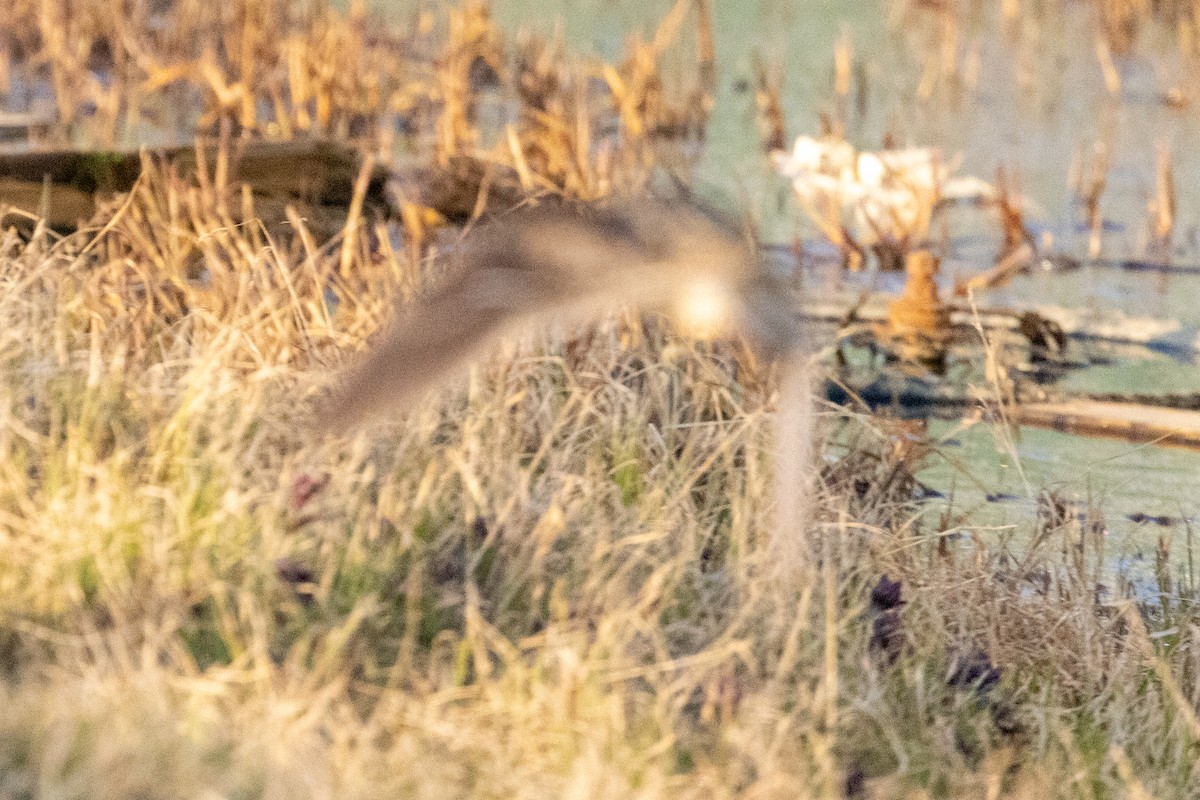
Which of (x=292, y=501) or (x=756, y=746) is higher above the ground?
(x=292, y=501)

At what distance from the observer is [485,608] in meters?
2.66

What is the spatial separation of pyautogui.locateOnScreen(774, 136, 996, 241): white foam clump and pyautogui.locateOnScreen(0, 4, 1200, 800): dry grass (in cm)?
319

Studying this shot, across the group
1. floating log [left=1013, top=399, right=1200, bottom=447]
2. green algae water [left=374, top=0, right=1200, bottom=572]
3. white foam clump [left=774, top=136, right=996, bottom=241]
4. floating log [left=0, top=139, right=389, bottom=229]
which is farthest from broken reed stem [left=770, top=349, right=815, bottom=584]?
white foam clump [left=774, top=136, right=996, bottom=241]

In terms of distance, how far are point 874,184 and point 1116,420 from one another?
7.24 ft

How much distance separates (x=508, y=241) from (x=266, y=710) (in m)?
0.83

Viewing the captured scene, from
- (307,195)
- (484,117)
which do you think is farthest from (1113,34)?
(307,195)

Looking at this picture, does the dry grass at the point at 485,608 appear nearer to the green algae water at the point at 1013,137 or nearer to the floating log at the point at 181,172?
the green algae water at the point at 1013,137

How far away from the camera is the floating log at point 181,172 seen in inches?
216

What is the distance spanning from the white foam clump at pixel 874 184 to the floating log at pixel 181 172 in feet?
6.12

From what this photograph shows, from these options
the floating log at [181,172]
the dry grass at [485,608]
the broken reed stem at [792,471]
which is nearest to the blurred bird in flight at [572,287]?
the broken reed stem at [792,471]

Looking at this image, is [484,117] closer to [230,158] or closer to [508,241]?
[230,158]

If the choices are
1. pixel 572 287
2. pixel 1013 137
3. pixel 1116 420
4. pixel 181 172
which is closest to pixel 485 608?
pixel 572 287

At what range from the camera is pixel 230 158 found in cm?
582

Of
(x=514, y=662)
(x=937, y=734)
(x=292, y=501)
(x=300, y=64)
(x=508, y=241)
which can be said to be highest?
(x=300, y=64)
